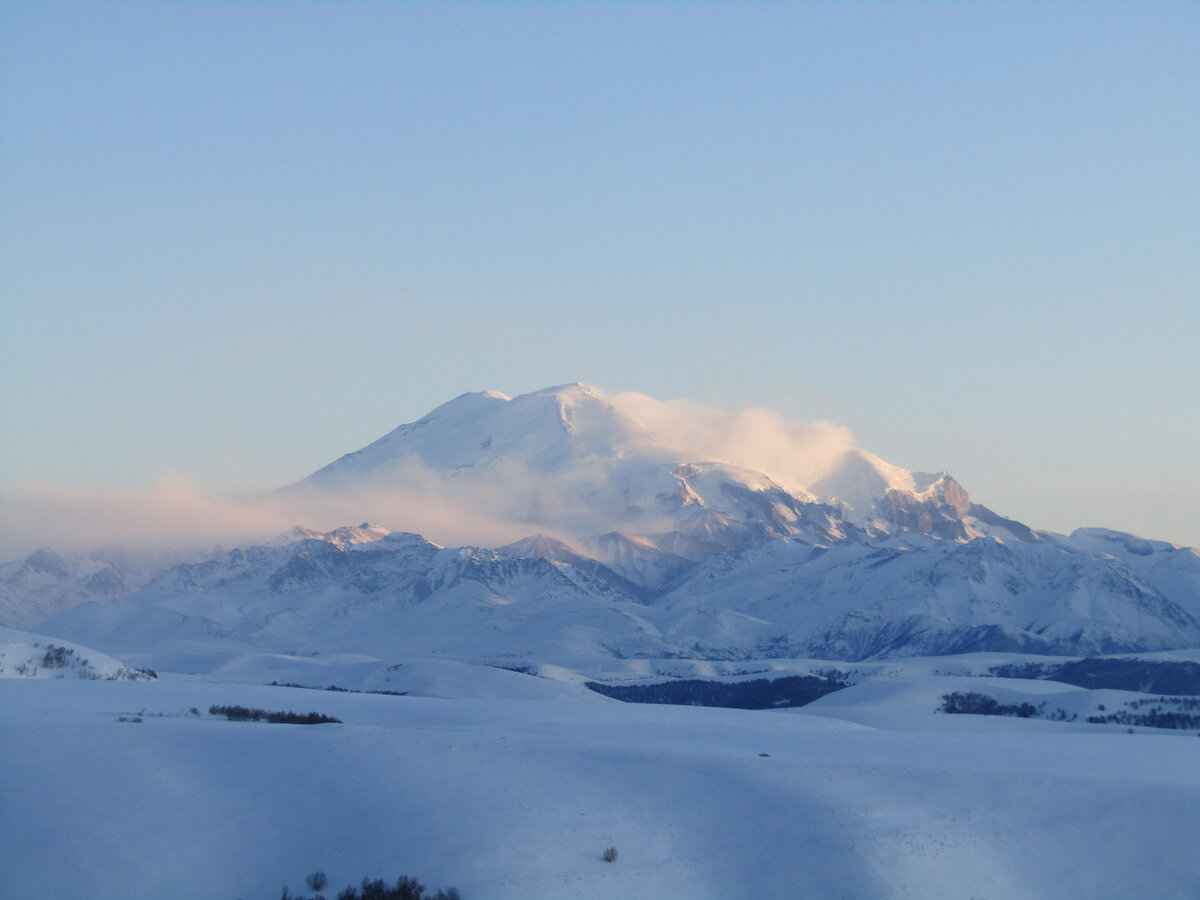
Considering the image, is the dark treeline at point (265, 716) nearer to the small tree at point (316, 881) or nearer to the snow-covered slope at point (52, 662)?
the small tree at point (316, 881)

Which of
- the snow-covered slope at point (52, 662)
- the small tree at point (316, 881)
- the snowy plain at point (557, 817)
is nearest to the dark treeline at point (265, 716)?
the snowy plain at point (557, 817)

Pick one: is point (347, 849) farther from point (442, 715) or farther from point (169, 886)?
point (442, 715)

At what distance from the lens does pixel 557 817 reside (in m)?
65.2

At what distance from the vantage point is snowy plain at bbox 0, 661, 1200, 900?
60219 mm

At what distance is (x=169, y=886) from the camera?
193 feet

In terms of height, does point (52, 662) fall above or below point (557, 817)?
above

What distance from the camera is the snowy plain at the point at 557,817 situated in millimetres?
60219

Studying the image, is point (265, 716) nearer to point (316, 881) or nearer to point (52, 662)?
point (316, 881)

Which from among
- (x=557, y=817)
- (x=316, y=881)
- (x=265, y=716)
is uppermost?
(x=265, y=716)

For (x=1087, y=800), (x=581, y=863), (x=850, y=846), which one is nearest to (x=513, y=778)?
(x=581, y=863)

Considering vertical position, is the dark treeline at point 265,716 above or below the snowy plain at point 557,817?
above

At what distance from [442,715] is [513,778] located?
4591 cm

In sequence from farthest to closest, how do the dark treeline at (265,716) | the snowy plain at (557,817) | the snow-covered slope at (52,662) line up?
the snow-covered slope at (52,662) → the dark treeline at (265,716) → the snowy plain at (557,817)

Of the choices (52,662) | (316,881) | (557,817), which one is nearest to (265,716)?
(557,817)
